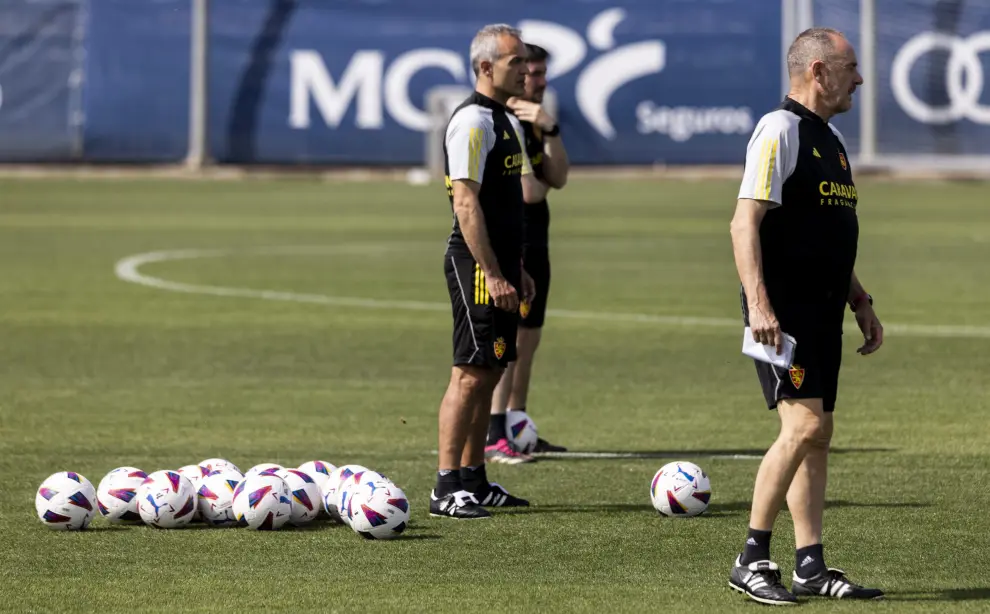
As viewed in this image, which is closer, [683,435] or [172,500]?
[172,500]

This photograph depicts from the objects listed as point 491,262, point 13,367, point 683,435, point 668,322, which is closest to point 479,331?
point 491,262

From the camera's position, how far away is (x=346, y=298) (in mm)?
22172

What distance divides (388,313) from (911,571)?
1260 cm

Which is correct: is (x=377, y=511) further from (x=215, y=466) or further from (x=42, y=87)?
(x=42, y=87)

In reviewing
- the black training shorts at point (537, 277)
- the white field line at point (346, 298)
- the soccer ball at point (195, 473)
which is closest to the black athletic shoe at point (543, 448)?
the black training shorts at point (537, 277)

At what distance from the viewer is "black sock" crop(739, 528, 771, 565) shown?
7.77 meters

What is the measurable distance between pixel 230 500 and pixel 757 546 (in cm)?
290

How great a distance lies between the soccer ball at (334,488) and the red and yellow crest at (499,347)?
2.94 ft

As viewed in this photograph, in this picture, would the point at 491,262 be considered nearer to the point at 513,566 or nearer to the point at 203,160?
the point at 513,566

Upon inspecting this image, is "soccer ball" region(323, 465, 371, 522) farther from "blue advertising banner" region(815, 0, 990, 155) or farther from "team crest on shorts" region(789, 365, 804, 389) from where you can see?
"blue advertising banner" region(815, 0, 990, 155)

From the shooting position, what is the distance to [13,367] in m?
16.2

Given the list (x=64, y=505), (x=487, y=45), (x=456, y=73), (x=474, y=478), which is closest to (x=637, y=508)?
(x=474, y=478)

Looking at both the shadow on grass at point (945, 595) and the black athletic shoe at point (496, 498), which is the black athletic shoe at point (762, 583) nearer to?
the shadow on grass at point (945, 595)

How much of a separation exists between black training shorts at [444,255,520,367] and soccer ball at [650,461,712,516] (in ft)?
3.36
